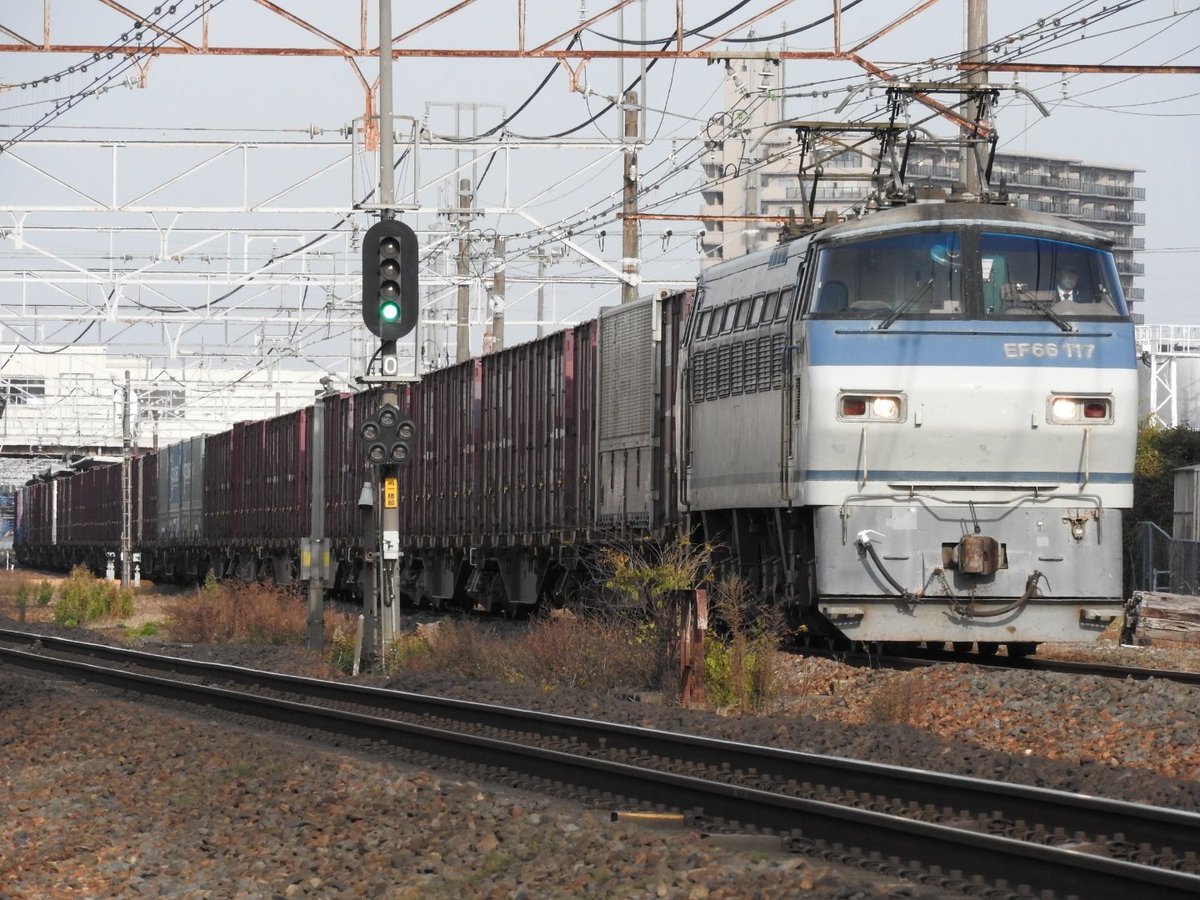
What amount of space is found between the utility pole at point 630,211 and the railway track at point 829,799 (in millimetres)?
13224

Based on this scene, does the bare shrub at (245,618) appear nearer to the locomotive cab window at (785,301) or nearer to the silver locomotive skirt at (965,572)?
the locomotive cab window at (785,301)

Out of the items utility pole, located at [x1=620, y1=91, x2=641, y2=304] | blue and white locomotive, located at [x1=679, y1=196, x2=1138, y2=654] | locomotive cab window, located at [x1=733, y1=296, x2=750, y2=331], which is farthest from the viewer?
utility pole, located at [x1=620, y1=91, x2=641, y2=304]

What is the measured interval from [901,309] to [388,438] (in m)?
5.57

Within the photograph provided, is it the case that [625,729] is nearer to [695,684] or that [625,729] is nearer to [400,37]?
[695,684]

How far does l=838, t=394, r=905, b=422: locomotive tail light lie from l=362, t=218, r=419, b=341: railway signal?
5.01 m

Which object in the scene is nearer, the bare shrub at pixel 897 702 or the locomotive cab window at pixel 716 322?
the bare shrub at pixel 897 702

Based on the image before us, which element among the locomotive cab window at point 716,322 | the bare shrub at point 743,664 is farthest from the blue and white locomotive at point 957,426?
the locomotive cab window at point 716,322

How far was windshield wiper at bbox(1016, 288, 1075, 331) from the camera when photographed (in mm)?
14812

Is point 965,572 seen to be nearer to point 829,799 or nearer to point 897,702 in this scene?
point 897,702

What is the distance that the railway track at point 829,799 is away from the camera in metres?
7.08

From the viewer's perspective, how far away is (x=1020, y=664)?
16.3 m

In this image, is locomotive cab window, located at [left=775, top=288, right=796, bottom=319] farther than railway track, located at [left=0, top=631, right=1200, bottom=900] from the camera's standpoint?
Yes

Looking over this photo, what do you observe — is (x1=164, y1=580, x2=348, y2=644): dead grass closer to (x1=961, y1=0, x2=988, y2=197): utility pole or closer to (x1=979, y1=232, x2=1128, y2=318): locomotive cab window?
(x1=961, y1=0, x2=988, y2=197): utility pole

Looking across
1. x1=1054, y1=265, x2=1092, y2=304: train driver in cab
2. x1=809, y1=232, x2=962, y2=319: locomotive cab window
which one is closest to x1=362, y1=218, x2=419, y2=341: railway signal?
x1=809, y1=232, x2=962, y2=319: locomotive cab window
